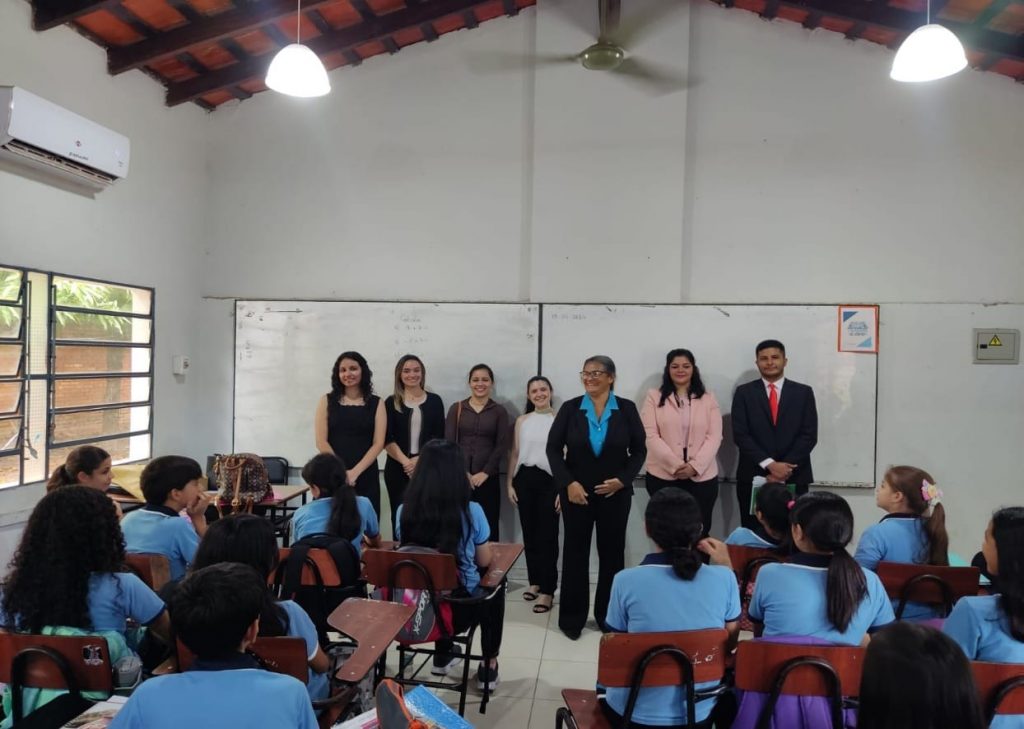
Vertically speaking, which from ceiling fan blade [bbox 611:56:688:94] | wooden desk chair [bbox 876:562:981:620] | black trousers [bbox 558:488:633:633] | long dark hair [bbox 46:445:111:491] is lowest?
black trousers [bbox 558:488:633:633]

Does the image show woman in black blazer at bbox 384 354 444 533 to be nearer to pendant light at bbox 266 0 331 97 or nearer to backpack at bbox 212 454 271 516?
backpack at bbox 212 454 271 516

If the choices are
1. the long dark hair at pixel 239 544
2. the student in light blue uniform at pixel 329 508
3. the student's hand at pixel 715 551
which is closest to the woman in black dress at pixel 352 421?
the student in light blue uniform at pixel 329 508

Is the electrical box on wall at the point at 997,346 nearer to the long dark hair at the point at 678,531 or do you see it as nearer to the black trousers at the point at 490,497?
the black trousers at the point at 490,497

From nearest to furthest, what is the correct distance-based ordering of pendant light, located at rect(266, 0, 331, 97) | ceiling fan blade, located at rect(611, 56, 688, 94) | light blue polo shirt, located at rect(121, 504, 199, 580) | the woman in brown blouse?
light blue polo shirt, located at rect(121, 504, 199, 580), pendant light, located at rect(266, 0, 331, 97), the woman in brown blouse, ceiling fan blade, located at rect(611, 56, 688, 94)

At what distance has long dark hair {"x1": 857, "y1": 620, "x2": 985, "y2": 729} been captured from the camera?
1.03 meters

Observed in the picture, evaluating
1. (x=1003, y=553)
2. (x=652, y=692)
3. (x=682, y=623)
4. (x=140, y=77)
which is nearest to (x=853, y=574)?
(x=1003, y=553)

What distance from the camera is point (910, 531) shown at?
7.58ft

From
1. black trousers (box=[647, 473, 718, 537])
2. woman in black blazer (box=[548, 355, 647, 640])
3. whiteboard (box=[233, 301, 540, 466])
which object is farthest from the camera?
whiteboard (box=[233, 301, 540, 466])

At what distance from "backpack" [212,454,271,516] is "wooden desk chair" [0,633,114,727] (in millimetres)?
2012

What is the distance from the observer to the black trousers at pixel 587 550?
11.1 feet

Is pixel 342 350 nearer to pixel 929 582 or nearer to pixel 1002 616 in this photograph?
pixel 929 582

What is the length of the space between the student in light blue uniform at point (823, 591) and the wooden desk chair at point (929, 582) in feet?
1.34

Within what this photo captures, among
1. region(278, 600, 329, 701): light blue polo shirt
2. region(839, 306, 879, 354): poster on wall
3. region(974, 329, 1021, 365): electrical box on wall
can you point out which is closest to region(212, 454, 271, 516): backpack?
region(278, 600, 329, 701): light blue polo shirt

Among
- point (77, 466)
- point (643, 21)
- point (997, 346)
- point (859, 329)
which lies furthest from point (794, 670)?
point (643, 21)
